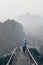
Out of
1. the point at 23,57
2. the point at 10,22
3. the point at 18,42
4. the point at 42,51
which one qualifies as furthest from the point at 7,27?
the point at 23,57

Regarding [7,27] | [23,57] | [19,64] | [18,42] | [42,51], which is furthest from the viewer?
[7,27]

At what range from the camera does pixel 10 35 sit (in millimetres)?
62469

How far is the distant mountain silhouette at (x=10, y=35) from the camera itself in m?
57.5

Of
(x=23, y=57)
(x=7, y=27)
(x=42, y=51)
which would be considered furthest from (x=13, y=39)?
(x=23, y=57)

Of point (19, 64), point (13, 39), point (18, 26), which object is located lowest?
point (19, 64)

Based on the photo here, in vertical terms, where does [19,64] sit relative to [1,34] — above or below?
below

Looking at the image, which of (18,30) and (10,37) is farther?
(18,30)

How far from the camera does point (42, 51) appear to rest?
46250mm

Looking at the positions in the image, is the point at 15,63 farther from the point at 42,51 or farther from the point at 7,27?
the point at 7,27

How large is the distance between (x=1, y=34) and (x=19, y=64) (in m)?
39.1

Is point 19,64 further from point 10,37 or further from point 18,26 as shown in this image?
point 18,26

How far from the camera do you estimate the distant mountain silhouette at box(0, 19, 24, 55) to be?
57531 millimetres

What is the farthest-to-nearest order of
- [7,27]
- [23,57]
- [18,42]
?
[7,27] → [18,42] → [23,57]

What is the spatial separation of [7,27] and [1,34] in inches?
143
